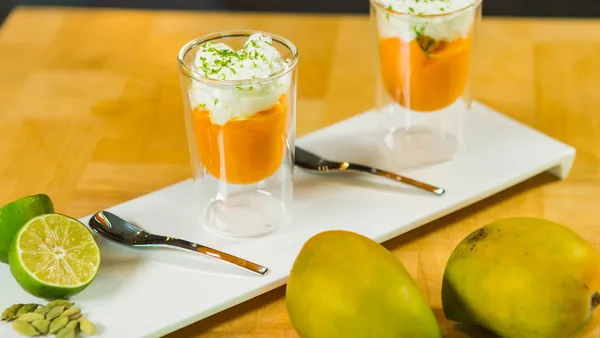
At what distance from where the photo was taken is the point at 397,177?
3.76 feet

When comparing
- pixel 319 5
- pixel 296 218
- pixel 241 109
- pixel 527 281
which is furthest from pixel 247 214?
pixel 319 5

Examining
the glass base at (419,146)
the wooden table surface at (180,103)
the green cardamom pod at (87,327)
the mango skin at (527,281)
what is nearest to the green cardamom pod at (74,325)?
the green cardamom pod at (87,327)

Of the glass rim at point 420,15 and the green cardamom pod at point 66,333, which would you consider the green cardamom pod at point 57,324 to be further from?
the glass rim at point 420,15

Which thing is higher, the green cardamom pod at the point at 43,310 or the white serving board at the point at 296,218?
the green cardamom pod at the point at 43,310

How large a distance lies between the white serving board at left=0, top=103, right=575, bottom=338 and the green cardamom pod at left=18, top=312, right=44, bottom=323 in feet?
0.06

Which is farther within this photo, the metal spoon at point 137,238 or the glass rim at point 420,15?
the glass rim at point 420,15

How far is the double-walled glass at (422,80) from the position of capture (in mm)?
1128

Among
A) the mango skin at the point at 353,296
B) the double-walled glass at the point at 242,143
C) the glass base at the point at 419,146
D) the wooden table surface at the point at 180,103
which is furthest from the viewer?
the glass base at the point at 419,146

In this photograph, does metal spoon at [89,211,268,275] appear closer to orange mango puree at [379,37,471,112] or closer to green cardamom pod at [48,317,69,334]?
green cardamom pod at [48,317,69,334]

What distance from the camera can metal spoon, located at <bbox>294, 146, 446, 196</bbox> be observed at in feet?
3.70

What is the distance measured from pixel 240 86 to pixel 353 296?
30cm

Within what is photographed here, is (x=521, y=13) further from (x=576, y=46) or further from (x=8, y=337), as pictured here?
(x=8, y=337)

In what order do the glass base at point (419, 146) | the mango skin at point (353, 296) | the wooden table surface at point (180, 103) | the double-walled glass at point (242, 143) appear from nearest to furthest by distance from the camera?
the mango skin at point (353, 296) < the double-walled glass at point (242, 143) < the wooden table surface at point (180, 103) < the glass base at point (419, 146)

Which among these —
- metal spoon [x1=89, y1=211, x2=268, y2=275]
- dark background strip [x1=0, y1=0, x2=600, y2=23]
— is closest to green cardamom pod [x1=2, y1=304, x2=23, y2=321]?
metal spoon [x1=89, y1=211, x2=268, y2=275]
